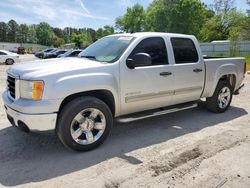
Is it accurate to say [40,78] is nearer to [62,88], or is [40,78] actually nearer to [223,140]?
[62,88]

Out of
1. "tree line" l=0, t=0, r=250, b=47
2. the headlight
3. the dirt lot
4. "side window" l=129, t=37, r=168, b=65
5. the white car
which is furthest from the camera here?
"tree line" l=0, t=0, r=250, b=47

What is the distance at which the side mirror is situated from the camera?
4660 millimetres

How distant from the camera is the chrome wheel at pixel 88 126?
14.3 ft

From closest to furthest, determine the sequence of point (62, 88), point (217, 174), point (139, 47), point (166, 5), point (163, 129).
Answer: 1. point (217, 174)
2. point (62, 88)
3. point (139, 47)
4. point (163, 129)
5. point (166, 5)

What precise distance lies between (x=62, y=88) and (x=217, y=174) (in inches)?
96.2

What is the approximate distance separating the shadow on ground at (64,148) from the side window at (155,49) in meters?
1.37

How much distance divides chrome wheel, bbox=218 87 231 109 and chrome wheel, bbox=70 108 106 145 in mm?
3497

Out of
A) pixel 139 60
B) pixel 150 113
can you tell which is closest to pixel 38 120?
pixel 139 60

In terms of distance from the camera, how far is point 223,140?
5.01m

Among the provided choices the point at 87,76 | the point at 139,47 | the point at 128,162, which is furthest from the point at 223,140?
the point at 87,76

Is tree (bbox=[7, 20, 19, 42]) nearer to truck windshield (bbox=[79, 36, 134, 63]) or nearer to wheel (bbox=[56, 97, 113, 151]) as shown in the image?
truck windshield (bbox=[79, 36, 134, 63])

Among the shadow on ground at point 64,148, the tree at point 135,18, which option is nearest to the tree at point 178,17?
the tree at point 135,18

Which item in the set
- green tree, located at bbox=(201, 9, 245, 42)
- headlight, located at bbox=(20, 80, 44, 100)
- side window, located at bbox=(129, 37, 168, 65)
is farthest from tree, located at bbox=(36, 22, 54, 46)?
headlight, located at bbox=(20, 80, 44, 100)

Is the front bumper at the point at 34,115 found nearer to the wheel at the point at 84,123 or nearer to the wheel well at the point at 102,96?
the wheel at the point at 84,123
